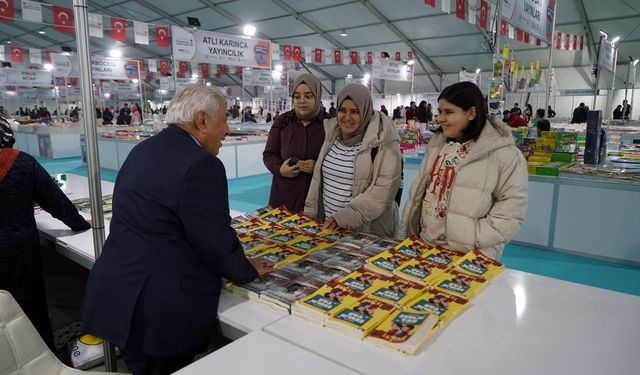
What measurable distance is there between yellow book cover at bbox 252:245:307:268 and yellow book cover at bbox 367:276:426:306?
431mm

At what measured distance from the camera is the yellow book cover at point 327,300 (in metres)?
1.36

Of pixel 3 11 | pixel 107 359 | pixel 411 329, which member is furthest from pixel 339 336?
pixel 3 11

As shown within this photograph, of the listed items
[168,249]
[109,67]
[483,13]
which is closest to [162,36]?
[109,67]

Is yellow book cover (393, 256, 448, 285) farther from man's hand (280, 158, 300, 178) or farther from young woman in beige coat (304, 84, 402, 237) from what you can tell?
man's hand (280, 158, 300, 178)

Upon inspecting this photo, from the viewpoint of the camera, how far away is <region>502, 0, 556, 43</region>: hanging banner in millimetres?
3965

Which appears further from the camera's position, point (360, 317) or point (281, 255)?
point (281, 255)

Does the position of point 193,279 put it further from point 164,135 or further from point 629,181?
point 629,181

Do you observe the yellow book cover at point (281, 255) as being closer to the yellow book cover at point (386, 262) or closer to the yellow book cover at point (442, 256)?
the yellow book cover at point (386, 262)

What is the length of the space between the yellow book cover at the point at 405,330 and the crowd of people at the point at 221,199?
51 centimetres

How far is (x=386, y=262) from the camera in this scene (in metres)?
1.72

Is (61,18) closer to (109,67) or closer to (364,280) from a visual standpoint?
(109,67)

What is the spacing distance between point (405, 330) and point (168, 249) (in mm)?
761

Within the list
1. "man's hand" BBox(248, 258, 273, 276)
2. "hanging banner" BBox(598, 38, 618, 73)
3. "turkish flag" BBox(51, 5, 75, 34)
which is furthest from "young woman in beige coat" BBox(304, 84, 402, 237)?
"turkish flag" BBox(51, 5, 75, 34)

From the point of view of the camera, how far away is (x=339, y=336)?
1277 millimetres
